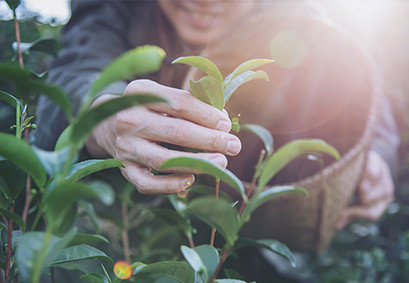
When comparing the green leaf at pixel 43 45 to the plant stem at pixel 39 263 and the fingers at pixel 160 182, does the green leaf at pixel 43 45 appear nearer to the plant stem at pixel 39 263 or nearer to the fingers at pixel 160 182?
the fingers at pixel 160 182

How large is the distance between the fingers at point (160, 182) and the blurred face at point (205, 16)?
80cm

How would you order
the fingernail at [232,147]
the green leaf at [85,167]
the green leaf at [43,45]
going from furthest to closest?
the green leaf at [43,45], the fingernail at [232,147], the green leaf at [85,167]

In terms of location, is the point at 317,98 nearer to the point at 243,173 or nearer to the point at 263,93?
the point at 263,93

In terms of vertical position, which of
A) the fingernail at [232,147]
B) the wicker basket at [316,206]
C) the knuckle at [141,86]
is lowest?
the wicker basket at [316,206]

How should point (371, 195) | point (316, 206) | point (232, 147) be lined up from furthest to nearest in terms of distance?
point (371, 195) < point (316, 206) < point (232, 147)

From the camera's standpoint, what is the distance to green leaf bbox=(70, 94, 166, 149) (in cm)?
22

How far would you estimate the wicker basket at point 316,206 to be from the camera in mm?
845

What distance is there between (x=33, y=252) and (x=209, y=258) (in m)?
0.15

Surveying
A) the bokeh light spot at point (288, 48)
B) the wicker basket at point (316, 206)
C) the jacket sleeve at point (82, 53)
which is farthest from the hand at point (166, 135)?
the bokeh light spot at point (288, 48)

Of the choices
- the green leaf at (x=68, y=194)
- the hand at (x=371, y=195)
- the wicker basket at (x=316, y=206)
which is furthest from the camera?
the hand at (x=371, y=195)

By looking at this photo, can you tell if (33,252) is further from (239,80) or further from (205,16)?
(205,16)

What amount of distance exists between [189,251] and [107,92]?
0.47 m

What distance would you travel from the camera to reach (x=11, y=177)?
344 millimetres

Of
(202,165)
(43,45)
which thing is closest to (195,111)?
(202,165)
